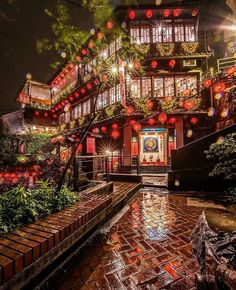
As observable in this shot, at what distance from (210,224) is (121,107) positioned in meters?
12.9

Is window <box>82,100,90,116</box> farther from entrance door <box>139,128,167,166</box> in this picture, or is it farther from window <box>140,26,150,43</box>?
window <box>140,26,150,43</box>

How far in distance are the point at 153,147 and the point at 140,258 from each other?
44.3 ft

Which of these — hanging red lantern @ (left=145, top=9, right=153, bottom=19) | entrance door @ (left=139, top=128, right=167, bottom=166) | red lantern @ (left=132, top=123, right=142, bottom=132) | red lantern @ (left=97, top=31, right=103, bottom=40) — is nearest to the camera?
hanging red lantern @ (left=145, top=9, right=153, bottom=19)

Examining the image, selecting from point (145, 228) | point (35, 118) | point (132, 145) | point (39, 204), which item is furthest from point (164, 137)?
point (35, 118)

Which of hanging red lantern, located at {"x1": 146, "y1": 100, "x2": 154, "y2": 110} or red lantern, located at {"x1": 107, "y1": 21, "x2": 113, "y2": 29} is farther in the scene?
red lantern, located at {"x1": 107, "y1": 21, "x2": 113, "y2": 29}

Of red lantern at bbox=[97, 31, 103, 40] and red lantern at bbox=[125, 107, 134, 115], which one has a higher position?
red lantern at bbox=[97, 31, 103, 40]

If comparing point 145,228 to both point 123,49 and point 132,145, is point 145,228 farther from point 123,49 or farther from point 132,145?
point 123,49

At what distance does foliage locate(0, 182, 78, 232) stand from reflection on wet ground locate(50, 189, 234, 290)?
108cm

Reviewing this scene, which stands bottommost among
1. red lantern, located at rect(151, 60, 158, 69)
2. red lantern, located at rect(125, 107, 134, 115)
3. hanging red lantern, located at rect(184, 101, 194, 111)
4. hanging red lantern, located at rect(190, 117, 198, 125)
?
hanging red lantern, located at rect(190, 117, 198, 125)

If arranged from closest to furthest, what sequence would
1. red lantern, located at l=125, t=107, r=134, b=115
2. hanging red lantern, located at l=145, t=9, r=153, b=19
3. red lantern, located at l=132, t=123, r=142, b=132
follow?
red lantern, located at l=125, t=107, r=134, b=115 < hanging red lantern, located at l=145, t=9, r=153, b=19 < red lantern, located at l=132, t=123, r=142, b=132

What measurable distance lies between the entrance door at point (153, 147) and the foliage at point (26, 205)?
12908mm

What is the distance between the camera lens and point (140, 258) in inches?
138

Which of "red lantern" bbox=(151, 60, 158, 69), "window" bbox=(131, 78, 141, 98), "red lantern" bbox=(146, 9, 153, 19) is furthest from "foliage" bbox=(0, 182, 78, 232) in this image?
"red lantern" bbox=(146, 9, 153, 19)

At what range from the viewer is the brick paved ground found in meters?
2.85
